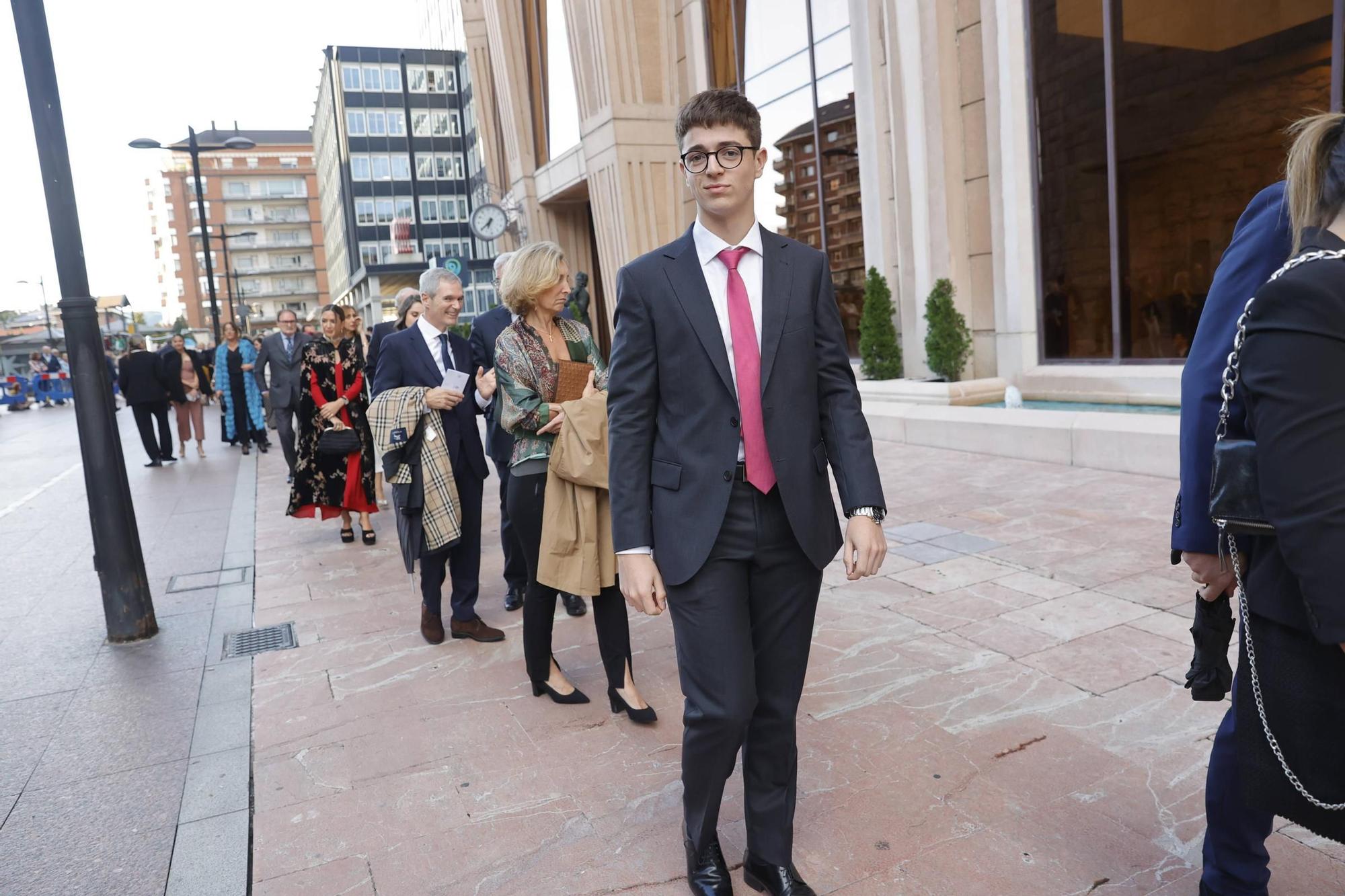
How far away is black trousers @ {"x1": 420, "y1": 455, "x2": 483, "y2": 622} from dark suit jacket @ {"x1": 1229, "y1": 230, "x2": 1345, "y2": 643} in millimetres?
4206

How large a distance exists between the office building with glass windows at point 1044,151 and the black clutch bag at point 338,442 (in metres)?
8.02

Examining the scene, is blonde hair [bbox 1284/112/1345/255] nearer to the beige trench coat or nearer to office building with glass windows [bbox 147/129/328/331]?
the beige trench coat

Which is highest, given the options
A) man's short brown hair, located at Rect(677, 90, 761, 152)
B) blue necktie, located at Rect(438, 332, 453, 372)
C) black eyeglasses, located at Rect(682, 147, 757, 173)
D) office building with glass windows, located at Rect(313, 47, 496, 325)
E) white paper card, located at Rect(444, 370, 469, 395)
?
office building with glass windows, located at Rect(313, 47, 496, 325)

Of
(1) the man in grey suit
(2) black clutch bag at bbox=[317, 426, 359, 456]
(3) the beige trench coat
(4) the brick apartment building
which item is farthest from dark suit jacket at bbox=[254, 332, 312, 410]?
(4) the brick apartment building

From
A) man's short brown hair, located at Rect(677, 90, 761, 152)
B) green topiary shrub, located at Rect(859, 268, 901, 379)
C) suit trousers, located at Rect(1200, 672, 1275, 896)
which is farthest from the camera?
green topiary shrub, located at Rect(859, 268, 901, 379)

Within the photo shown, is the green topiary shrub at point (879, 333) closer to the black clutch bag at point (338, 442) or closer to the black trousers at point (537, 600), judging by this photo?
the black clutch bag at point (338, 442)

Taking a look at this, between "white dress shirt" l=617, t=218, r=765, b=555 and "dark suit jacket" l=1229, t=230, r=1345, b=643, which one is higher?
"white dress shirt" l=617, t=218, r=765, b=555

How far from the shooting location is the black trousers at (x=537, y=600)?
405 centimetres

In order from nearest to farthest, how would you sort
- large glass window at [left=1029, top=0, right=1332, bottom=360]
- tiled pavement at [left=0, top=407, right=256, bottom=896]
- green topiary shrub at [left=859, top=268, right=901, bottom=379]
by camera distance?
tiled pavement at [left=0, top=407, right=256, bottom=896]
large glass window at [left=1029, top=0, right=1332, bottom=360]
green topiary shrub at [left=859, top=268, right=901, bottom=379]

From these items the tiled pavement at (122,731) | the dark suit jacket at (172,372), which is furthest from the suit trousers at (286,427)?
the dark suit jacket at (172,372)

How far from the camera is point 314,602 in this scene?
20.4 feet

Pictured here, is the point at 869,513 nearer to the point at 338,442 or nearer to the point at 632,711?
the point at 632,711

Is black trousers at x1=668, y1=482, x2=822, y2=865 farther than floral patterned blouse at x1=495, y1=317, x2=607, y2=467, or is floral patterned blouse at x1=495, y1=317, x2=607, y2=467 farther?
floral patterned blouse at x1=495, y1=317, x2=607, y2=467

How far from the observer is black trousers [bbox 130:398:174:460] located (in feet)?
49.6
